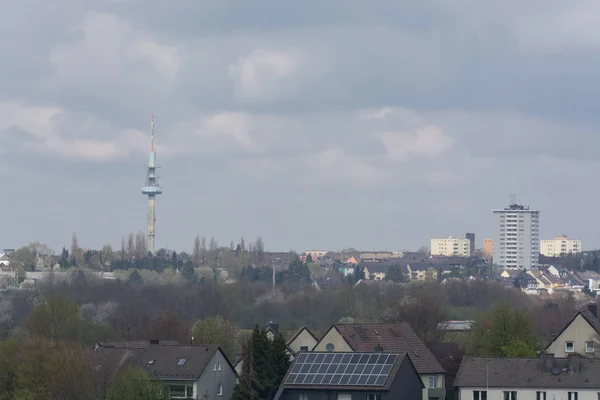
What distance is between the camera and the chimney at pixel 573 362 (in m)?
54.0

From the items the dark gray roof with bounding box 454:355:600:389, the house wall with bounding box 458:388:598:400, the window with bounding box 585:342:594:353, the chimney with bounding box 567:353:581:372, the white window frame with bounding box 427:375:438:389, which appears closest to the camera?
the house wall with bounding box 458:388:598:400

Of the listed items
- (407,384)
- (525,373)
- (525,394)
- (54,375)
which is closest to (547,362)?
(525,373)

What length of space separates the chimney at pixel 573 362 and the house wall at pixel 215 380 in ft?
46.7

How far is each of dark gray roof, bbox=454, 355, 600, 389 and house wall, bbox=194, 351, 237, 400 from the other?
10.5 m

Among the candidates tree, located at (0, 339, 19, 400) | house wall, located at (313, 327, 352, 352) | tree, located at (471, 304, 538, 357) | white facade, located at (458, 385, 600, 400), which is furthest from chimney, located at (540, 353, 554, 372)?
tree, located at (0, 339, 19, 400)

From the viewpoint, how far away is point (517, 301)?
168 m

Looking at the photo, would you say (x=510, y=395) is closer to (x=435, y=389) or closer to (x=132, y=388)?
(x=435, y=389)

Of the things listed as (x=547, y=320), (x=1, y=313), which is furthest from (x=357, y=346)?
(x=1, y=313)

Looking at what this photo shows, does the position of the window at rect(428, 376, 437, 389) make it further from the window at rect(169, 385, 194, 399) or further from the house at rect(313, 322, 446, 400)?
the window at rect(169, 385, 194, 399)

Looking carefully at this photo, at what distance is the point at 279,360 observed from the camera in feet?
192

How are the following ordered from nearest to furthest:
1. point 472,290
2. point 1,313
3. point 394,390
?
point 394,390
point 1,313
point 472,290

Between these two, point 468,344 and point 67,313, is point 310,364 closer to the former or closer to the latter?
point 468,344

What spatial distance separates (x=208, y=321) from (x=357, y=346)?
25.5 metres

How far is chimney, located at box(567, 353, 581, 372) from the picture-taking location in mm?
54000
